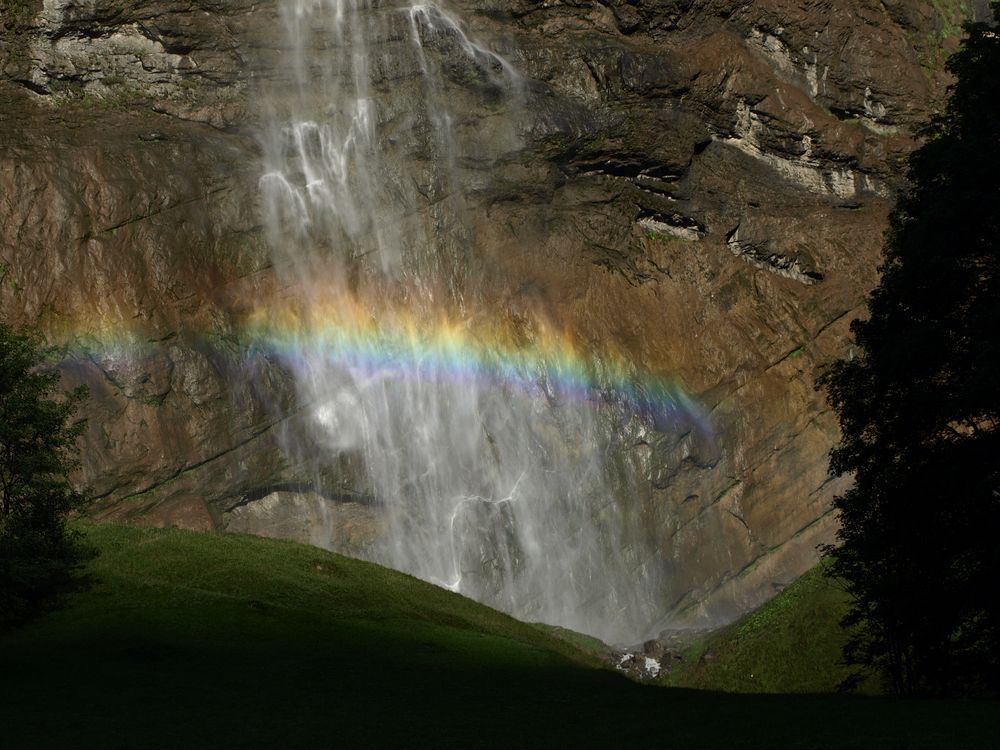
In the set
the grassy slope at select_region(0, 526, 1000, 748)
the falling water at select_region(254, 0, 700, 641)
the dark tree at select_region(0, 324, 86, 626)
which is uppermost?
the falling water at select_region(254, 0, 700, 641)

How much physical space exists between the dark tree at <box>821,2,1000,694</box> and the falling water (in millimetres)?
32165

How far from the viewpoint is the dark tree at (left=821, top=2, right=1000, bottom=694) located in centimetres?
2312

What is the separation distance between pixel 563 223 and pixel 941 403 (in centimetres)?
4178

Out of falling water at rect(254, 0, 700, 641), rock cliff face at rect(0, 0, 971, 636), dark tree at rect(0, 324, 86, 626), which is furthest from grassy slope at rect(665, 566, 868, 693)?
dark tree at rect(0, 324, 86, 626)

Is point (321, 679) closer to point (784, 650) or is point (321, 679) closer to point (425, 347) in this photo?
point (784, 650)

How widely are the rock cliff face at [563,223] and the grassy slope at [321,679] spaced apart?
15.9m

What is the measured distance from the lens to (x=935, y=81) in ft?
224

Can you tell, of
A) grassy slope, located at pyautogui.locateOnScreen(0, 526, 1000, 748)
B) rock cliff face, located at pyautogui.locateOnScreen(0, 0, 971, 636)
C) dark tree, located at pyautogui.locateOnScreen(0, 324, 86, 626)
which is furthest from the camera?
rock cliff face, located at pyautogui.locateOnScreen(0, 0, 971, 636)

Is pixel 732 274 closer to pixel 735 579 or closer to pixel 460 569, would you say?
pixel 735 579

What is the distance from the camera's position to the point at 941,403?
2392 centimetres

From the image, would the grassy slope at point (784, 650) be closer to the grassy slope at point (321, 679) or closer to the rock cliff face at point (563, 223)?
the grassy slope at point (321, 679)

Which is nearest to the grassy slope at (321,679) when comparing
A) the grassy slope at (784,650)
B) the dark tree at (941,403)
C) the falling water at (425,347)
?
the dark tree at (941,403)

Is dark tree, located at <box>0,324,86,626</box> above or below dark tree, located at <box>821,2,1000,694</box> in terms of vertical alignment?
above

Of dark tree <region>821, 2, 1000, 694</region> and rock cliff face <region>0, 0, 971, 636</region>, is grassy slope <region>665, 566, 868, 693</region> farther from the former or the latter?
rock cliff face <region>0, 0, 971, 636</region>
